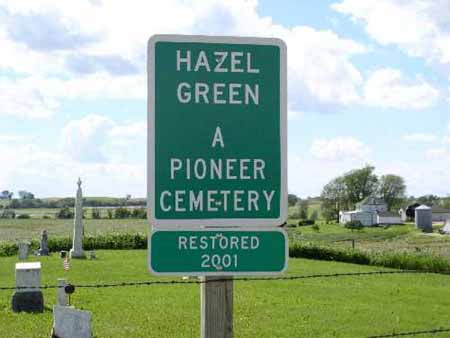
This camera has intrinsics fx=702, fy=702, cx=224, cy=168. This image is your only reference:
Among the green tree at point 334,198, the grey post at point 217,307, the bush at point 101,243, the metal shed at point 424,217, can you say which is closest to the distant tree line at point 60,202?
the green tree at point 334,198

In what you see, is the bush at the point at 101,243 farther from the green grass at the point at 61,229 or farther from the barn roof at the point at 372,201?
the barn roof at the point at 372,201

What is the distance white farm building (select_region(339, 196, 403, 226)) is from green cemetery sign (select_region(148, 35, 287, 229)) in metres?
110

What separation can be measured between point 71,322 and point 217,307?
840cm

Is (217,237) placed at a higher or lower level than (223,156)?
lower

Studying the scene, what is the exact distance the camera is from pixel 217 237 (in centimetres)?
309

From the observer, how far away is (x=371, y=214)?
376ft

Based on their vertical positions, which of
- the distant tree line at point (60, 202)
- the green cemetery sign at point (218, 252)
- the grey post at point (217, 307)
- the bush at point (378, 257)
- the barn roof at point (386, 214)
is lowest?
the bush at point (378, 257)

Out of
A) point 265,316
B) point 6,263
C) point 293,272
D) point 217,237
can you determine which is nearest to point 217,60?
point 217,237

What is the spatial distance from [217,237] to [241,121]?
52 centimetres

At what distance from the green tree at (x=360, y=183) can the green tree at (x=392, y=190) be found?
219cm

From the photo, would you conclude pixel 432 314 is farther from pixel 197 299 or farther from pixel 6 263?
pixel 6 263

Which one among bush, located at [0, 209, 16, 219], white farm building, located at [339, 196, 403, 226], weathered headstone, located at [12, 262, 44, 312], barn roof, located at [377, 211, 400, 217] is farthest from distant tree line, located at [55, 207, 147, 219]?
weathered headstone, located at [12, 262, 44, 312]

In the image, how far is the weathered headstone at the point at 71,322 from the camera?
36.0 feet

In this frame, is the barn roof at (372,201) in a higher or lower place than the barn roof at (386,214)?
higher
